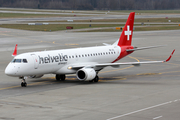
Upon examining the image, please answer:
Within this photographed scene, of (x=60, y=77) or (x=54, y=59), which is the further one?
(x=60, y=77)

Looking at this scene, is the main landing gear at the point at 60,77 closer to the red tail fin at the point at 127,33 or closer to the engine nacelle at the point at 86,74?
the engine nacelle at the point at 86,74

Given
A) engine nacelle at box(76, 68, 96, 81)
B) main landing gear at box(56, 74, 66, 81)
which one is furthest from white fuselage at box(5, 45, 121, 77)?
main landing gear at box(56, 74, 66, 81)

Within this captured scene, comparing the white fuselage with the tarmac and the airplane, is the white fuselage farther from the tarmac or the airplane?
the tarmac

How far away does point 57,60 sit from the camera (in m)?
37.8

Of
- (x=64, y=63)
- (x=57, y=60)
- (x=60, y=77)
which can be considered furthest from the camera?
(x=60, y=77)

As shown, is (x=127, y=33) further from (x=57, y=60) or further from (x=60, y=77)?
(x=57, y=60)

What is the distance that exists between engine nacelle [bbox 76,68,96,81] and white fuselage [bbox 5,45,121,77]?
1.35 meters

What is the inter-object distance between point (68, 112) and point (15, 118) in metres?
3.98

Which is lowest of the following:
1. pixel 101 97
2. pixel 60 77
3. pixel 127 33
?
pixel 101 97

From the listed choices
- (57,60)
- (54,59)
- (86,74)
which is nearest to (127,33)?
(86,74)

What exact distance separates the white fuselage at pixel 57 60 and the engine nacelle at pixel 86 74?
1350mm

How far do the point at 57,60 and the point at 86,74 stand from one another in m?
3.73

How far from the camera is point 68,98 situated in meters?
30.2

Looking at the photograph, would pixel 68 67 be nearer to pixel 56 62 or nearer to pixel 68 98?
pixel 56 62
